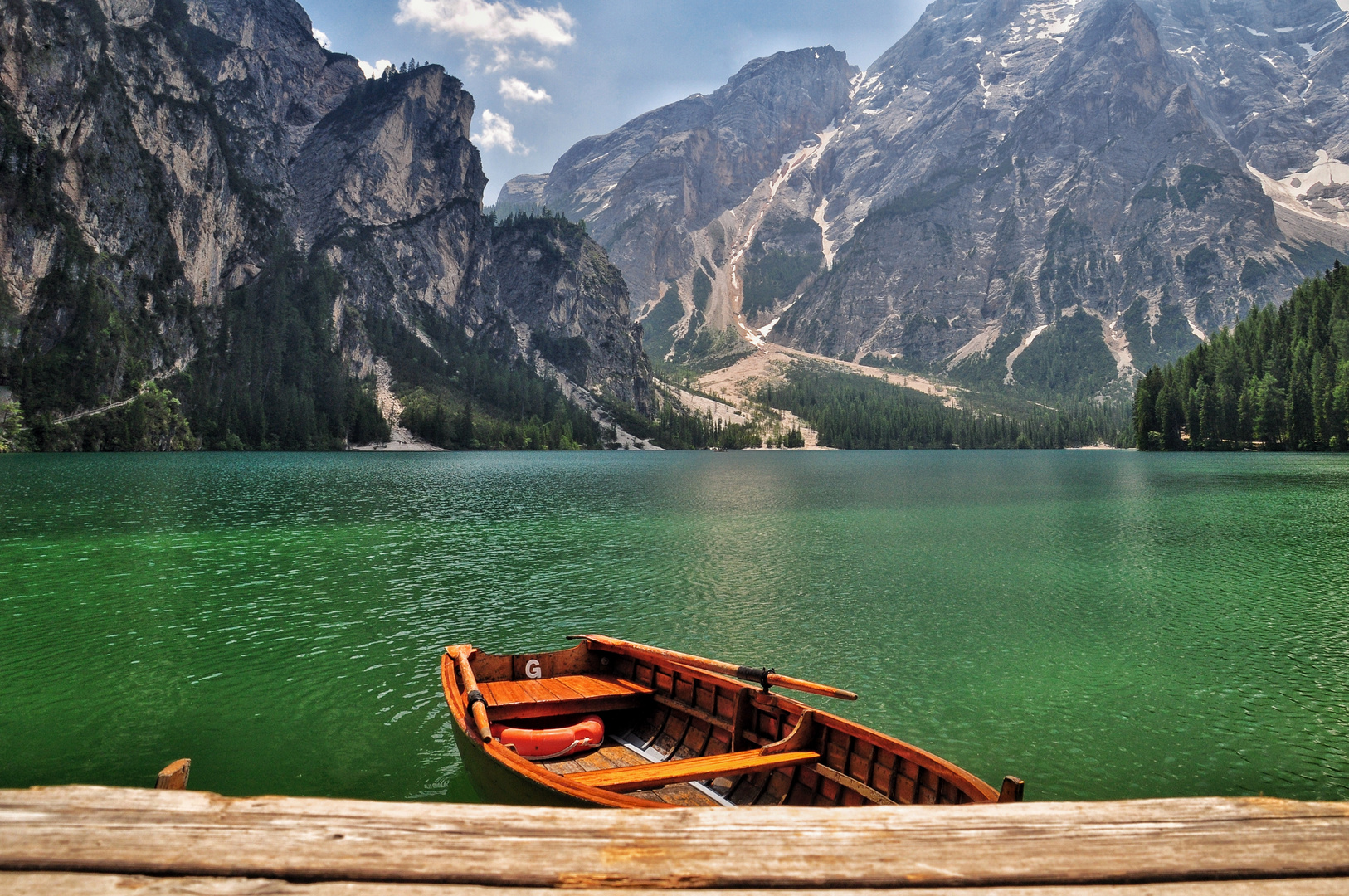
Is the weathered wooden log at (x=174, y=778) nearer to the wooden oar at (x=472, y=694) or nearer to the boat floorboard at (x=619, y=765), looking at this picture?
the wooden oar at (x=472, y=694)

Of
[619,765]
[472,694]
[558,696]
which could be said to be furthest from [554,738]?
[472,694]

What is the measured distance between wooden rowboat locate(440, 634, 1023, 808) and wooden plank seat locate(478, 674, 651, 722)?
29 millimetres

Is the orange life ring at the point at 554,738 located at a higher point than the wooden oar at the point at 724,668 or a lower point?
lower

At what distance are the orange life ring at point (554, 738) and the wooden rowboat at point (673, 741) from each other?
227 millimetres

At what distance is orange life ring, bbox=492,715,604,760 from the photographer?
14641 mm

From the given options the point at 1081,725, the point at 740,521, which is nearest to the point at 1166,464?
the point at 740,521

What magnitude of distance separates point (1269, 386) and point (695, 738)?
651ft

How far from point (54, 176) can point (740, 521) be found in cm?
23349

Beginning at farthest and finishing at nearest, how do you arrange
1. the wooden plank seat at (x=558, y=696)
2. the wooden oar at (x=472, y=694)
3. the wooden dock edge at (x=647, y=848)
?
1. the wooden plank seat at (x=558, y=696)
2. the wooden oar at (x=472, y=694)
3. the wooden dock edge at (x=647, y=848)

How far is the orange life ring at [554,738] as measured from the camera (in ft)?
48.0

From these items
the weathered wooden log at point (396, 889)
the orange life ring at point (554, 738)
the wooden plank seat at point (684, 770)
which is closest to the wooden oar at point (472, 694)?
the orange life ring at point (554, 738)

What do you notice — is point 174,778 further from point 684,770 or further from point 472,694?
point 472,694

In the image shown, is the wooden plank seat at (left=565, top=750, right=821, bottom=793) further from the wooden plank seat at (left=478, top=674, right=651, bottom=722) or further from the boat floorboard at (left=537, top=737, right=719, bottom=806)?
the wooden plank seat at (left=478, top=674, right=651, bottom=722)

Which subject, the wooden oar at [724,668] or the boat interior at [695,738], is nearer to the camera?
the boat interior at [695,738]
